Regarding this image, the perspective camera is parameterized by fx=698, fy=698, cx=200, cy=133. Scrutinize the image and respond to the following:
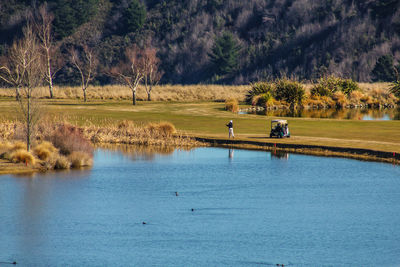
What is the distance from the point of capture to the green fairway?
4053 centimetres

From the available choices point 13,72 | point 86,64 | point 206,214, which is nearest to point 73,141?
point 206,214

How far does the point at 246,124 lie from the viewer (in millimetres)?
51156

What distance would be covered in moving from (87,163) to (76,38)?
12583 cm

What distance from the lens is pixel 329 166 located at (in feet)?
109

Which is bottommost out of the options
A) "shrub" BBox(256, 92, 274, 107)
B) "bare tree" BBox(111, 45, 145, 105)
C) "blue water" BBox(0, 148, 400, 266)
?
"blue water" BBox(0, 148, 400, 266)

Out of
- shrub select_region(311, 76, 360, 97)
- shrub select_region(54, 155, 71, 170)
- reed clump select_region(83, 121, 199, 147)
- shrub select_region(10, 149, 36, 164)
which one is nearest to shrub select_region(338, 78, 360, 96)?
shrub select_region(311, 76, 360, 97)

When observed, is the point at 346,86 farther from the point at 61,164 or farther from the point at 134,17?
the point at 134,17

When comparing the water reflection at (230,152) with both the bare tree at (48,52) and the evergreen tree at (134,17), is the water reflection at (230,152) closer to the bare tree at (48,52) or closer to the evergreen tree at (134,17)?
the bare tree at (48,52)

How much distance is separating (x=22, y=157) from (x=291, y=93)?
45777mm

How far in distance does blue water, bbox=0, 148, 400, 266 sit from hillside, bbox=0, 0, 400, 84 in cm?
8913

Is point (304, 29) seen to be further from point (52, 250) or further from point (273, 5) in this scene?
point (52, 250)

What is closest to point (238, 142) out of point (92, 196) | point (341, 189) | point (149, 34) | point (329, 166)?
point (329, 166)

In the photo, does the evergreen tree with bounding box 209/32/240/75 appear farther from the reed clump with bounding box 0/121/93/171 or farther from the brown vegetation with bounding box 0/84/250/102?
the reed clump with bounding box 0/121/93/171

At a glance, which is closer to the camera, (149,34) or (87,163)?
(87,163)
